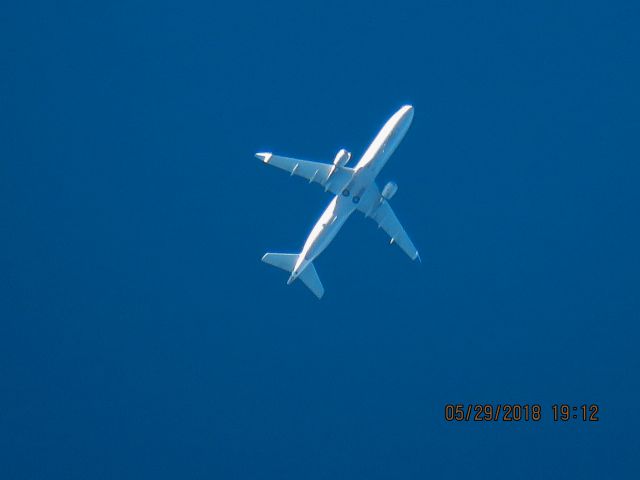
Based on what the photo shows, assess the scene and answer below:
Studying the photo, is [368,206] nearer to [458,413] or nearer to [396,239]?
[396,239]

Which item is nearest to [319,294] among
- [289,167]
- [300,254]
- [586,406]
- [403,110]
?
→ [300,254]

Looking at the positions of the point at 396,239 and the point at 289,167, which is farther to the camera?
the point at 396,239

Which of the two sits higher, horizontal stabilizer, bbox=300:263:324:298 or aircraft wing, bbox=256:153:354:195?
aircraft wing, bbox=256:153:354:195

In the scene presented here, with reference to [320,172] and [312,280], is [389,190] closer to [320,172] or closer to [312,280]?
[320,172]

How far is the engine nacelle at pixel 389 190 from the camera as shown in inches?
2916

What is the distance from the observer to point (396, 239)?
7862 cm

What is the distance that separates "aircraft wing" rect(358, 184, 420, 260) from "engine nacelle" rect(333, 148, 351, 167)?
4627 mm

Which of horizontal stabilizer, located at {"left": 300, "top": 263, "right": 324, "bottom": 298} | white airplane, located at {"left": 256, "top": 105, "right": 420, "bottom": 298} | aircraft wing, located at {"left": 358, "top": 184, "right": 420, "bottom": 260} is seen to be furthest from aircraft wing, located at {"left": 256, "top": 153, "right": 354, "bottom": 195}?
horizontal stabilizer, located at {"left": 300, "top": 263, "right": 324, "bottom": 298}

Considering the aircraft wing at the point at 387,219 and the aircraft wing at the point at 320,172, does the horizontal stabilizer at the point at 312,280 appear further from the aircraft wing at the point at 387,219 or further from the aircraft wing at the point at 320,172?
the aircraft wing at the point at 320,172

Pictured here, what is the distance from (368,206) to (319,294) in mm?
8661

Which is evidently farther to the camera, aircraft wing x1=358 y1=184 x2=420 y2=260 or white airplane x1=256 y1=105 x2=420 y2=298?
aircraft wing x1=358 y1=184 x2=420 y2=260

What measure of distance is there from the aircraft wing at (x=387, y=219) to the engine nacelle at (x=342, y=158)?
463 cm

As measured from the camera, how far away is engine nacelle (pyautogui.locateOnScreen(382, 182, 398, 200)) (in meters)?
74.1

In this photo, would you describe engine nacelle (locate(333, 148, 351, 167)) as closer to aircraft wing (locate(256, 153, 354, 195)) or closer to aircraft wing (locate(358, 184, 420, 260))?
aircraft wing (locate(256, 153, 354, 195))
